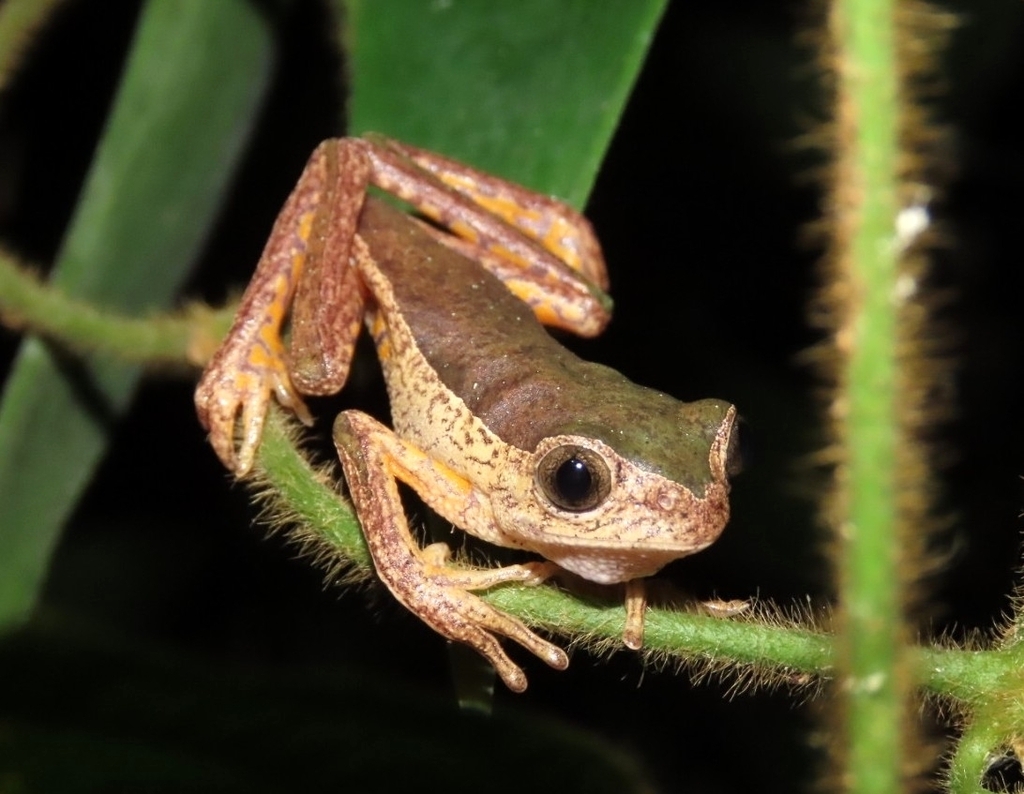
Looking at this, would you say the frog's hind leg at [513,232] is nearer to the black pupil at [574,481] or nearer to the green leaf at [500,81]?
the green leaf at [500,81]

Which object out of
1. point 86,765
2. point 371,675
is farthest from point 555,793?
point 86,765

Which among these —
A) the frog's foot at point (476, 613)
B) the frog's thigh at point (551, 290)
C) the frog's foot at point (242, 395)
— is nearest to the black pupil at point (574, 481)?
the frog's foot at point (476, 613)

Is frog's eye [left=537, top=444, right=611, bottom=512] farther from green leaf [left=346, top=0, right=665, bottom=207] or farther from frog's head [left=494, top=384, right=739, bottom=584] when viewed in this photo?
green leaf [left=346, top=0, right=665, bottom=207]

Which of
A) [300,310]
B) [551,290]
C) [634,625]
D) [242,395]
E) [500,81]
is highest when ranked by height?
[500,81]

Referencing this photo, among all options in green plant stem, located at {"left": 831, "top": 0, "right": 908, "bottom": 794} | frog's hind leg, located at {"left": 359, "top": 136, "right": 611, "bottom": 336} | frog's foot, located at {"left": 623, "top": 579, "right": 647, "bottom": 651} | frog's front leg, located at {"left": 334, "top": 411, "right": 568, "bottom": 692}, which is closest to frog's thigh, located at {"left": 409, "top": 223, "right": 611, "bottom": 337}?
frog's hind leg, located at {"left": 359, "top": 136, "right": 611, "bottom": 336}

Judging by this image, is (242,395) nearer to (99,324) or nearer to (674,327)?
(99,324)

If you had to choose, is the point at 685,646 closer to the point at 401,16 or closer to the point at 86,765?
the point at 86,765

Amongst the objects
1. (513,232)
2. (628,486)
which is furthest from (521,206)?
(628,486)
